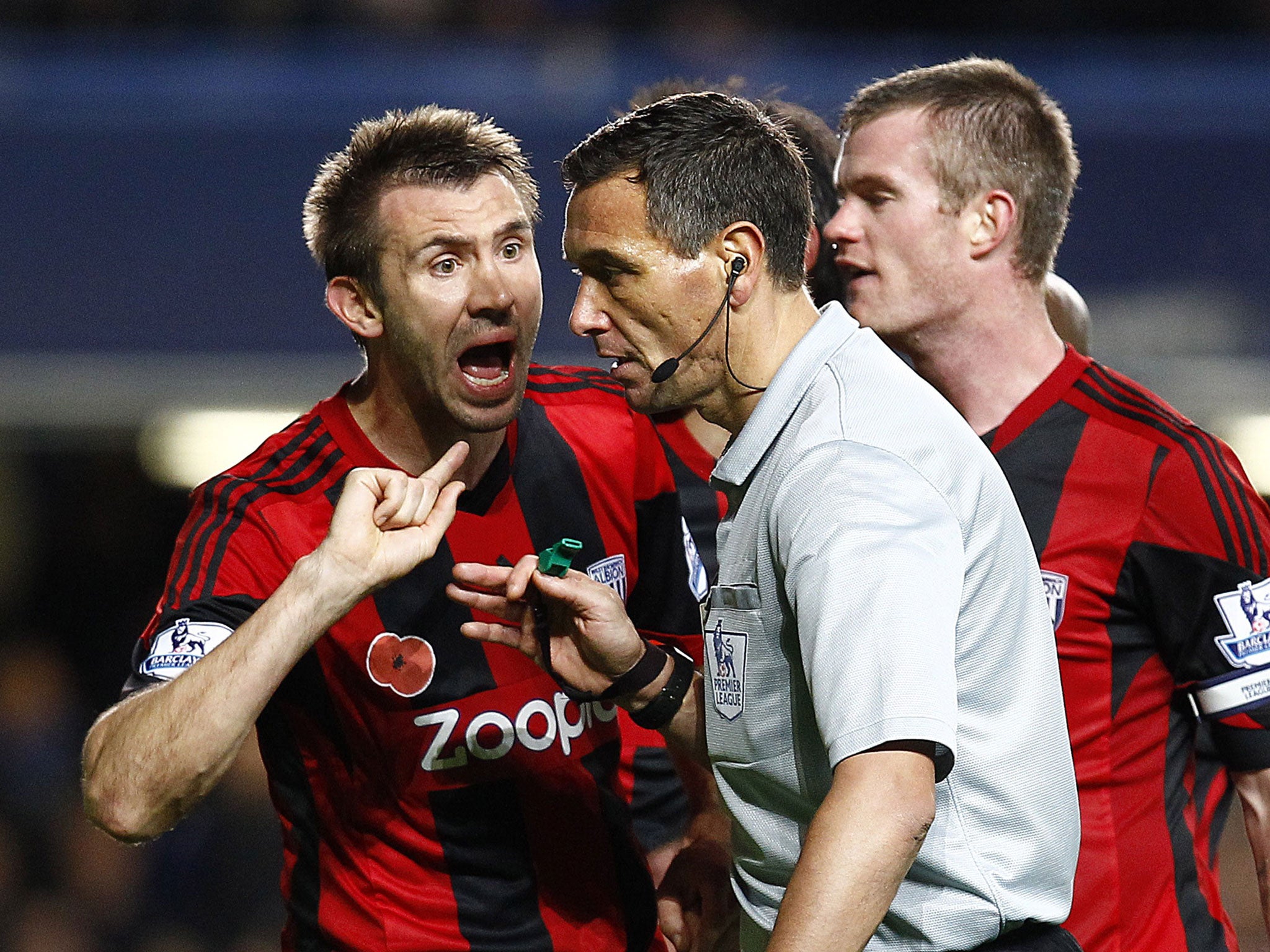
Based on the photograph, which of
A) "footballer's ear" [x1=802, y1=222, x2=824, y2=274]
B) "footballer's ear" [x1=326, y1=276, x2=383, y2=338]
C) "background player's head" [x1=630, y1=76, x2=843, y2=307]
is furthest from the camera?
"background player's head" [x1=630, y1=76, x2=843, y2=307]

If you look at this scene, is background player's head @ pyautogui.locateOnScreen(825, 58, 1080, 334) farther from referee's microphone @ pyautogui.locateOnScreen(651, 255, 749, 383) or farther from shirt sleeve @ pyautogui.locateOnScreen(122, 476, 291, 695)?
shirt sleeve @ pyautogui.locateOnScreen(122, 476, 291, 695)

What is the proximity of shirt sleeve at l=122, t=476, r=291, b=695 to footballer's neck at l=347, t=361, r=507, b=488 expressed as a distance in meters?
0.28

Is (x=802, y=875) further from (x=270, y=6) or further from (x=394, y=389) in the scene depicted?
(x=270, y=6)

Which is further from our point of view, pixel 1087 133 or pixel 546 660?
pixel 1087 133

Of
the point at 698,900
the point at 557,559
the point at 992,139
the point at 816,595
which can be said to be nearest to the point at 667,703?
the point at 557,559

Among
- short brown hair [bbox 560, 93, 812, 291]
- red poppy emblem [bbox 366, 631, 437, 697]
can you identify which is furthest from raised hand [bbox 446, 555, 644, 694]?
short brown hair [bbox 560, 93, 812, 291]

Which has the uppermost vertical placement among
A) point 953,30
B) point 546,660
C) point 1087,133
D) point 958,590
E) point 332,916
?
point 953,30

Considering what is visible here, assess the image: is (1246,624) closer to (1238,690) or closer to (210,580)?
(1238,690)

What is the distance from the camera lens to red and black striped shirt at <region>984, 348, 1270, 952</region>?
109 inches

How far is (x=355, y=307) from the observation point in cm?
308

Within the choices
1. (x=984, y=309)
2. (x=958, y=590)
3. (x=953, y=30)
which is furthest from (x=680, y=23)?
(x=958, y=590)

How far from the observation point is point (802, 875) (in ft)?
5.88

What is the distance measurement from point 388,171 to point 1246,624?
5.80 feet

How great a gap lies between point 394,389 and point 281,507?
1.08 ft
